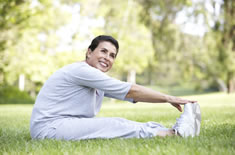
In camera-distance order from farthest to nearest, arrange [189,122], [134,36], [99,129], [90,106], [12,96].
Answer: [134,36]
[12,96]
[90,106]
[99,129]
[189,122]

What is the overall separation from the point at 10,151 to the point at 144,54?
25589 mm

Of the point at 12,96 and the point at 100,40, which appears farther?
the point at 12,96

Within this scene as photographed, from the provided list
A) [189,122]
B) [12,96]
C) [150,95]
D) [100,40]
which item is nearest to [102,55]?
[100,40]

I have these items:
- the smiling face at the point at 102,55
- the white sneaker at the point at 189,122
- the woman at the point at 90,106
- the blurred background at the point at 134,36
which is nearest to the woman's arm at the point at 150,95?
the woman at the point at 90,106

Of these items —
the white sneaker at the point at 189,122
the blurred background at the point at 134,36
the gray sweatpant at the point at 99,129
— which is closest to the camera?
the white sneaker at the point at 189,122

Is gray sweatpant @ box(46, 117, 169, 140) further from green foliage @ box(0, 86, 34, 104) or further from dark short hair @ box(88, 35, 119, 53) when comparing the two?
green foliage @ box(0, 86, 34, 104)

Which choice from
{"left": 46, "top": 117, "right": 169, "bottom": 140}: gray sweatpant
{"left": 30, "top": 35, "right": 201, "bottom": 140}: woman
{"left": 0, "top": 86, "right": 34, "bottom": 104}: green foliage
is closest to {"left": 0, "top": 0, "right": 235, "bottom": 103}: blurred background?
{"left": 0, "top": 86, "right": 34, "bottom": 104}: green foliage

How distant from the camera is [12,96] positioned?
20.9 metres

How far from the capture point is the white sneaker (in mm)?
3312

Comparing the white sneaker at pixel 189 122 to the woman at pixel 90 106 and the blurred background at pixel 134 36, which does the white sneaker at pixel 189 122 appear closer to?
the woman at pixel 90 106

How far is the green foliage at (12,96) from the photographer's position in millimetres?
20053

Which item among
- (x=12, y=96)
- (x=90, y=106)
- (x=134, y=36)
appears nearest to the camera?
(x=90, y=106)

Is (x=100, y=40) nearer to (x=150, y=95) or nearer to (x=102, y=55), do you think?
(x=102, y=55)

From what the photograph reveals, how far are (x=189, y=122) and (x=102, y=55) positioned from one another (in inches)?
52.6
